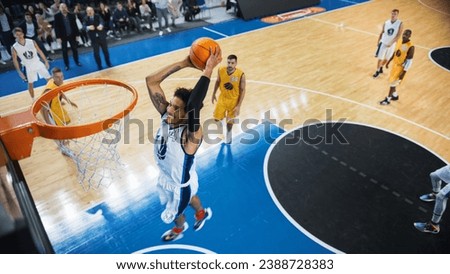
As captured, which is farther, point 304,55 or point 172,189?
point 304,55

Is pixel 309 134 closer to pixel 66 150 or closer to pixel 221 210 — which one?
pixel 221 210

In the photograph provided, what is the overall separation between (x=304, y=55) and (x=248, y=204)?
6728mm

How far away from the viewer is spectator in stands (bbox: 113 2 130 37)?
12.4 metres

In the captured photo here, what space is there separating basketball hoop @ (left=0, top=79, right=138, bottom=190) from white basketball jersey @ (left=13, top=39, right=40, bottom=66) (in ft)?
3.51

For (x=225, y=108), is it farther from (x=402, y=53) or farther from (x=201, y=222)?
(x=402, y=53)

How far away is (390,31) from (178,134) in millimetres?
7341

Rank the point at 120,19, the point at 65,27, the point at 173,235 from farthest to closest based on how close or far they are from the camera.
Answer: the point at 120,19 → the point at 65,27 → the point at 173,235

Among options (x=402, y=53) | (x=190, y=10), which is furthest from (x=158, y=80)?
(x=190, y=10)

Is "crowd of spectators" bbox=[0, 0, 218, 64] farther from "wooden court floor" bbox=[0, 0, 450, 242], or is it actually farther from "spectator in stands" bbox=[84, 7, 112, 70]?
"wooden court floor" bbox=[0, 0, 450, 242]

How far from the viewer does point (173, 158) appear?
3.62m

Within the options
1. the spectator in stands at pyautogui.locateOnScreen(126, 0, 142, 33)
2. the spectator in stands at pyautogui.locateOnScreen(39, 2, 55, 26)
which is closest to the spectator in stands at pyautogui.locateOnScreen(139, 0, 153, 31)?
the spectator in stands at pyautogui.locateOnScreen(126, 0, 142, 33)

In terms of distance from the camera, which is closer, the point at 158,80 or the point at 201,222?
the point at 158,80
